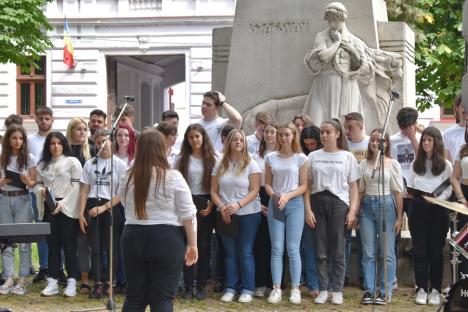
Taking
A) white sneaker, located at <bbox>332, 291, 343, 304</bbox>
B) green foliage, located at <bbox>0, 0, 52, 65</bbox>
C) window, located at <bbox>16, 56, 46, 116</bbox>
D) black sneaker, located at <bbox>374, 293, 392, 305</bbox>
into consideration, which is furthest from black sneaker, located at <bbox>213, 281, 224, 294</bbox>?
window, located at <bbox>16, 56, 46, 116</bbox>

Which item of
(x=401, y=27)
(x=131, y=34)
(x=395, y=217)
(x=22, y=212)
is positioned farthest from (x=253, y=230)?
(x=131, y=34)

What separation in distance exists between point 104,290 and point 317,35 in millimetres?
4309

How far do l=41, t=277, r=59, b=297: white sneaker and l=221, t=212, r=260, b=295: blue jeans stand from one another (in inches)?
73.9

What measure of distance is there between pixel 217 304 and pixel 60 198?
7.16 ft

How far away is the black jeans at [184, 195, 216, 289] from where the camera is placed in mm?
12180

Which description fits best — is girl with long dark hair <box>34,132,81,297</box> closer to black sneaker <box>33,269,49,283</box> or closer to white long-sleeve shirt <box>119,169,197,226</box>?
black sneaker <box>33,269,49,283</box>

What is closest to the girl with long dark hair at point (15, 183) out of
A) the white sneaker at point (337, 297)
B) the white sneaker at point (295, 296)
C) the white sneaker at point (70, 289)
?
the white sneaker at point (70, 289)

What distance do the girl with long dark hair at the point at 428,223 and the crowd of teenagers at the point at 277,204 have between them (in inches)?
0.5

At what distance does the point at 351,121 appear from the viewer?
12.8 meters

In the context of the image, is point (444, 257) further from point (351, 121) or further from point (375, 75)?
point (375, 75)

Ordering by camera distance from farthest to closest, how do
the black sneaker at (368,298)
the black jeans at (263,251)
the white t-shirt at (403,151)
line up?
the white t-shirt at (403,151) < the black jeans at (263,251) < the black sneaker at (368,298)

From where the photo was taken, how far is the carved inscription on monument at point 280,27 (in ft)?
49.5

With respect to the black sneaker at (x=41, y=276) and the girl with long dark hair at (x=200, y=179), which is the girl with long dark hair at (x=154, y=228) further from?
the black sneaker at (x=41, y=276)

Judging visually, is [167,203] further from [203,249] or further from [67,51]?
[67,51]
